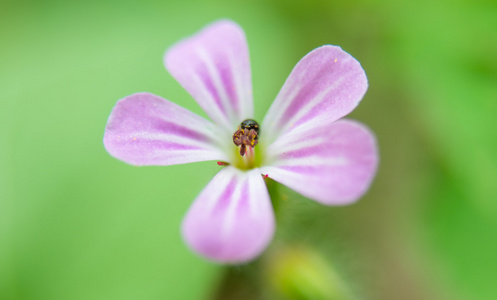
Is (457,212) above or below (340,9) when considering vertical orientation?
below

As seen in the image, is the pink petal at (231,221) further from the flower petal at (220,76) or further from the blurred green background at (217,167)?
the blurred green background at (217,167)

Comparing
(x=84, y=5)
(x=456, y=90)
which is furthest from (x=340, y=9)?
(x=84, y=5)

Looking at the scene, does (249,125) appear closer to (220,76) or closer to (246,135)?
(246,135)

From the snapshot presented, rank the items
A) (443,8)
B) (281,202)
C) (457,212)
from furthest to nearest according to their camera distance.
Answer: (443,8) < (457,212) < (281,202)

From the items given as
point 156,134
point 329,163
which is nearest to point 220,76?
point 156,134

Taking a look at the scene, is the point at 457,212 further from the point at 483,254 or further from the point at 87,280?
the point at 87,280

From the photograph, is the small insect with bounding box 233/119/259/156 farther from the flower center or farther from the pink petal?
the pink petal

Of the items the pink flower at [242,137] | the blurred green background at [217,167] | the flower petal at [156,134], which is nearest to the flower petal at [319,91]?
the pink flower at [242,137]
